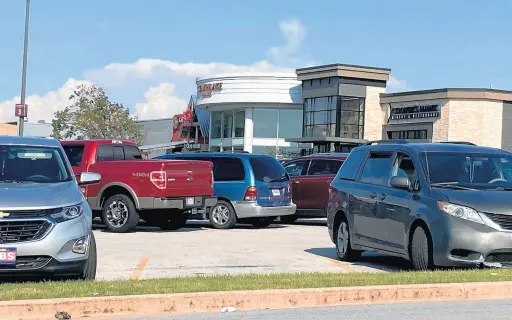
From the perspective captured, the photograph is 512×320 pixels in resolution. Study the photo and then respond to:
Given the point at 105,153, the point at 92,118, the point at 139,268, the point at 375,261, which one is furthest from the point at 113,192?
the point at 92,118

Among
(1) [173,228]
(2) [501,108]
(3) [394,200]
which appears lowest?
A: (1) [173,228]

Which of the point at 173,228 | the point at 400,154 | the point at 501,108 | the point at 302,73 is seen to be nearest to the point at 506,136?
the point at 501,108

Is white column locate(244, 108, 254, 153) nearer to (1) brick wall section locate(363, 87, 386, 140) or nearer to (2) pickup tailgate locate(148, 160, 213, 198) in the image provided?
(1) brick wall section locate(363, 87, 386, 140)

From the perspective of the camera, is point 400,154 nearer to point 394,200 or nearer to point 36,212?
point 394,200

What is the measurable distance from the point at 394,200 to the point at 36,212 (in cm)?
518

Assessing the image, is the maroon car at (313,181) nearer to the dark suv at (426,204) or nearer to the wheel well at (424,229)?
the dark suv at (426,204)

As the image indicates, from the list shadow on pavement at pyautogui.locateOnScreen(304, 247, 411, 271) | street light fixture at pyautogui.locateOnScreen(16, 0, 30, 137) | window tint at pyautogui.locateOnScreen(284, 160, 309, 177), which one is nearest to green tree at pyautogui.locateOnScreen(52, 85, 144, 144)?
street light fixture at pyautogui.locateOnScreen(16, 0, 30, 137)

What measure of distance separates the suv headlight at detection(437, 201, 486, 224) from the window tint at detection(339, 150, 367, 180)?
2757mm

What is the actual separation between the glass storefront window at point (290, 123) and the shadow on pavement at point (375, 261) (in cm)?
5113

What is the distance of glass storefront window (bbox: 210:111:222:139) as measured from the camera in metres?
70.3

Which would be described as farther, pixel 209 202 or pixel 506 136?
pixel 506 136

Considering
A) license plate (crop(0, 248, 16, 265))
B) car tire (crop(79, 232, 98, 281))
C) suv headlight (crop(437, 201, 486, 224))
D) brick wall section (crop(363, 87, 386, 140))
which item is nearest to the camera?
license plate (crop(0, 248, 16, 265))

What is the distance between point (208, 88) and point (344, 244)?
2183 inches

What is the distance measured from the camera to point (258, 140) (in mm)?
66250
